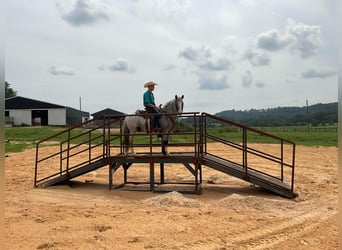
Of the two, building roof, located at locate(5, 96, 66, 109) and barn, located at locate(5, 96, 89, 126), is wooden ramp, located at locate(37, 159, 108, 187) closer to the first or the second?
barn, located at locate(5, 96, 89, 126)

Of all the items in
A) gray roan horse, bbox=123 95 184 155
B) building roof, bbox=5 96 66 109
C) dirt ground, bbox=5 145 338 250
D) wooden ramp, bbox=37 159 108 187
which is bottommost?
dirt ground, bbox=5 145 338 250

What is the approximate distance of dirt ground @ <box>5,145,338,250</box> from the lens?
5.31 m

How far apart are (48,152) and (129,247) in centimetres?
1677

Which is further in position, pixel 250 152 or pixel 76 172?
pixel 76 172

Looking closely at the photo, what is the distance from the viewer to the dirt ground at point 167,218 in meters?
5.31

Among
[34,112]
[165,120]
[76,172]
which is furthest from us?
[34,112]

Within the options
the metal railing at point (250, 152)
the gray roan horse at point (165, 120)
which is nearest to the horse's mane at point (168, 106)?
the gray roan horse at point (165, 120)

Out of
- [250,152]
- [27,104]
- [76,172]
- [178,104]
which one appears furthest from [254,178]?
[27,104]

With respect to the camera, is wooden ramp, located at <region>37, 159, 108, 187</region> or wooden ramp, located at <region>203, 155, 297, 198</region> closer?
wooden ramp, located at <region>203, 155, 297, 198</region>

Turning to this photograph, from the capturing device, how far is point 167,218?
6.68 m

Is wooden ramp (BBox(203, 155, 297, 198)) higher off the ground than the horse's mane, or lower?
lower

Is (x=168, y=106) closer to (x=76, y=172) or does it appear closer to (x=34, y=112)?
(x=76, y=172)

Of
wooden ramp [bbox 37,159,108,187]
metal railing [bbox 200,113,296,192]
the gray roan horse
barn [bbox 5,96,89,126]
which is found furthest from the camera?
barn [bbox 5,96,89,126]

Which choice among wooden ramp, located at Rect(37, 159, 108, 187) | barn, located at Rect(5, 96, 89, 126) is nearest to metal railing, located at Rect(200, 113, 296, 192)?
wooden ramp, located at Rect(37, 159, 108, 187)
